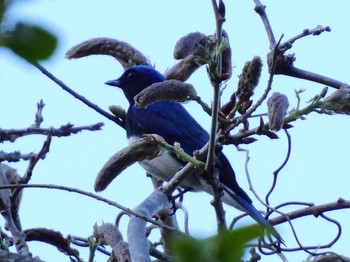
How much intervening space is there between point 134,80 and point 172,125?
0.65 m

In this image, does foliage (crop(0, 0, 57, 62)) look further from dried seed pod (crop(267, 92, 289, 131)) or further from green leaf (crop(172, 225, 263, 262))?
dried seed pod (crop(267, 92, 289, 131))

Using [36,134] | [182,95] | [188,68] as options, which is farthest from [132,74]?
[182,95]

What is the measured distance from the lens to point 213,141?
2057 millimetres

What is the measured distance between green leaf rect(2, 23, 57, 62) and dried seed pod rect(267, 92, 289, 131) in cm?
167

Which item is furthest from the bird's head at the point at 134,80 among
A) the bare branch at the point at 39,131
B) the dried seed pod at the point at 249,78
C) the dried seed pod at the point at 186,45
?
the dried seed pod at the point at 249,78

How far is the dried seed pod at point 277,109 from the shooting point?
85.1 inches

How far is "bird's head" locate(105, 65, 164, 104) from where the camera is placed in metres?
6.42

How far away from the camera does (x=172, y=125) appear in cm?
611

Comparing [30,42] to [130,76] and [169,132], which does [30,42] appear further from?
[130,76]

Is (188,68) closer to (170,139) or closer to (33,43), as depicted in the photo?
(170,139)

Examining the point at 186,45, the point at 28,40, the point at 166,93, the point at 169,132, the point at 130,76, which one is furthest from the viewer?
the point at 130,76

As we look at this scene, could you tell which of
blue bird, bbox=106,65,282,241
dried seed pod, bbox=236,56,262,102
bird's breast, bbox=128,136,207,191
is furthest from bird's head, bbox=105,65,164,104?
dried seed pod, bbox=236,56,262,102

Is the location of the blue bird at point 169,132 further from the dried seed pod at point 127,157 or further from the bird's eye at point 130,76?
the dried seed pod at point 127,157

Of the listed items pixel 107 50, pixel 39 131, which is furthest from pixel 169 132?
pixel 39 131
